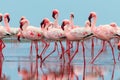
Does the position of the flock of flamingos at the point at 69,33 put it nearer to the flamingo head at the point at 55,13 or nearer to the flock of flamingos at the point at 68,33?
the flock of flamingos at the point at 68,33

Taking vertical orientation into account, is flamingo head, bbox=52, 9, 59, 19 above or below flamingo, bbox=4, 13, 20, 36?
above

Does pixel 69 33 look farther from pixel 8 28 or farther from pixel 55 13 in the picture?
pixel 55 13

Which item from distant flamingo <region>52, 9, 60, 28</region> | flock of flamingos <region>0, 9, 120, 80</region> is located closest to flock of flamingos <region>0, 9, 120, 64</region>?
flock of flamingos <region>0, 9, 120, 80</region>

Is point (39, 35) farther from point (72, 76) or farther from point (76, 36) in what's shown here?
point (72, 76)

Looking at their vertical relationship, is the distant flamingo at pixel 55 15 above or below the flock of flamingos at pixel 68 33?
above

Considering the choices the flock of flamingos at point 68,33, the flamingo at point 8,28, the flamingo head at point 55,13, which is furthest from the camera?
the flamingo head at point 55,13

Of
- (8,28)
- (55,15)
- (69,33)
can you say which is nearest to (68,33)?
(69,33)

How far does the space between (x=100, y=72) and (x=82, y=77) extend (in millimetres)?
1234

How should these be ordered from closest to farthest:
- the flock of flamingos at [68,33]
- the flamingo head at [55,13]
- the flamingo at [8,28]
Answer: the flock of flamingos at [68,33] < the flamingo at [8,28] < the flamingo head at [55,13]

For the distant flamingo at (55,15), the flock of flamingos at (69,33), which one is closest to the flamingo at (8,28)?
the flock of flamingos at (69,33)

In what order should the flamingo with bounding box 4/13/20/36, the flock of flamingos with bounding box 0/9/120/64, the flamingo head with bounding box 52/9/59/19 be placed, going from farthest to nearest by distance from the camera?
the flamingo head with bounding box 52/9/59/19, the flamingo with bounding box 4/13/20/36, the flock of flamingos with bounding box 0/9/120/64

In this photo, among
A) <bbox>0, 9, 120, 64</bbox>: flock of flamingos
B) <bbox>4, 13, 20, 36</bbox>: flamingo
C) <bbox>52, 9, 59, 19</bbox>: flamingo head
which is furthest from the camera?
<bbox>52, 9, 59, 19</bbox>: flamingo head

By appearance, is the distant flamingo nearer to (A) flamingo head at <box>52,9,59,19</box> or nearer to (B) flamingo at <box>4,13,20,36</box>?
(A) flamingo head at <box>52,9,59,19</box>

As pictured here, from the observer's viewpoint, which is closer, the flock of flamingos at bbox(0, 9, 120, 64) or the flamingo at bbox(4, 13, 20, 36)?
the flock of flamingos at bbox(0, 9, 120, 64)
